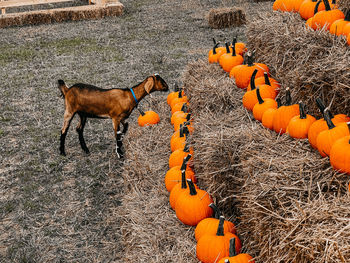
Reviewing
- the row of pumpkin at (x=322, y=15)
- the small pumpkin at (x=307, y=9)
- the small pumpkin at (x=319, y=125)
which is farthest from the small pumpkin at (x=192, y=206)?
the small pumpkin at (x=307, y=9)

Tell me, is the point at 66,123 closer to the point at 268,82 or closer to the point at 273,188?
the point at 268,82

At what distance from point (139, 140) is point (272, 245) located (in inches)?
134

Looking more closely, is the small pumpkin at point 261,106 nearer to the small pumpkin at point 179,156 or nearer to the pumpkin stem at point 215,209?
the small pumpkin at point 179,156

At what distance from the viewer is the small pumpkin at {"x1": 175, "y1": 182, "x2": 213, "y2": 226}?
12.3ft

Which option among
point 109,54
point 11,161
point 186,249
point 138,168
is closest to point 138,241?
point 186,249

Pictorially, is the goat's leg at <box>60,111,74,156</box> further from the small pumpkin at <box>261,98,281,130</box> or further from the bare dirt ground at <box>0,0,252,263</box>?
the small pumpkin at <box>261,98,281,130</box>

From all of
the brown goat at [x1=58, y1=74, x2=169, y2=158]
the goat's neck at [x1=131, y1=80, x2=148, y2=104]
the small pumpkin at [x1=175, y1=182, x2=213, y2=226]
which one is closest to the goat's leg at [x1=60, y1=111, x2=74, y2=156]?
the brown goat at [x1=58, y1=74, x2=169, y2=158]

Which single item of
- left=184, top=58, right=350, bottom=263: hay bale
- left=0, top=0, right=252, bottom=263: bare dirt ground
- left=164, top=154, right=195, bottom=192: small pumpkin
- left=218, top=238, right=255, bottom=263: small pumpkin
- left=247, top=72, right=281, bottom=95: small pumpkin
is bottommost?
left=0, top=0, right=252, bottom=263: bare dirt ground

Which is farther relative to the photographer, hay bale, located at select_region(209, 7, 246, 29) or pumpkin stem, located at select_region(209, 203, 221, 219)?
hay bale, located at select_region(209, 7, 246, 29)

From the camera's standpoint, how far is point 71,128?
23.1 ft

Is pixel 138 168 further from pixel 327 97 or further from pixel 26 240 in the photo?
pixel 327 97

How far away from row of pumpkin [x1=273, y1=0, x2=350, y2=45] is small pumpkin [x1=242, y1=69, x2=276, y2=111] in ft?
2.65

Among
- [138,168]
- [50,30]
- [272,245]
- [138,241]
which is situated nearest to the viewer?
[272,245]

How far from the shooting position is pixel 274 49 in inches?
181
